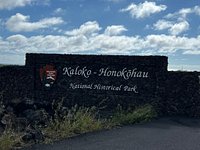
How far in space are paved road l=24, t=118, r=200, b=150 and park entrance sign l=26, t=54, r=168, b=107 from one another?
14.4 feet

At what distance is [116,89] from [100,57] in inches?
62.9

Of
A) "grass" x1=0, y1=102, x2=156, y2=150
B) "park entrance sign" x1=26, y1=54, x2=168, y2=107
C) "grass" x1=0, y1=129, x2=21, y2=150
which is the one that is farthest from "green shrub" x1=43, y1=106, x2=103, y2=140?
"park entrance sign" x1=26, y1=54, x2=168, y2=107

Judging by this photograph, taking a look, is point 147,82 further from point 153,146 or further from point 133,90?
point 153,146

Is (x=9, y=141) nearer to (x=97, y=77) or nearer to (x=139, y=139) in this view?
(x=139, y=139)

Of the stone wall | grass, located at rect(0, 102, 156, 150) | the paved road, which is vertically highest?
the stone wall

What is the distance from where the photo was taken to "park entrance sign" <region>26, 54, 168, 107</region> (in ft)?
65.9

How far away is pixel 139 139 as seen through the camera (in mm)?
12625

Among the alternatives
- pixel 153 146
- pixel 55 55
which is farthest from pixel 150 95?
pixel 153 146

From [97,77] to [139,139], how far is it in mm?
8555

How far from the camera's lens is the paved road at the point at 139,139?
11461 mm

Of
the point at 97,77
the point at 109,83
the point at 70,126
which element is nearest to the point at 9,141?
the point at 70,126

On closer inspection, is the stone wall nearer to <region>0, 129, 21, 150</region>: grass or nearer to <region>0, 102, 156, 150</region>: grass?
<region>0, 102, 156, 150</region>: grass

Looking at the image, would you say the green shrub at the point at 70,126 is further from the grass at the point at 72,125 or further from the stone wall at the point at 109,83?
the stone wall at the point at 109,83

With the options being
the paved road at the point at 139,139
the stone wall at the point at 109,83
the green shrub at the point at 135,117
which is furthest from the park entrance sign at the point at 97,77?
the paved road at the point at 139,139
